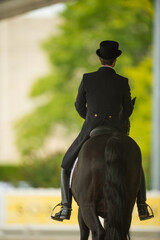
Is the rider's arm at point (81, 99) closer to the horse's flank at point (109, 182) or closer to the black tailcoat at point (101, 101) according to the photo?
the black tailcoat at point (101, 101)

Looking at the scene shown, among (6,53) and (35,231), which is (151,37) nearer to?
(6,53)

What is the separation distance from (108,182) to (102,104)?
2.24ft

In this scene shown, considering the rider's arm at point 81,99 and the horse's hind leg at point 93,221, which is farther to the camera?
the rider's arm at point 81,99

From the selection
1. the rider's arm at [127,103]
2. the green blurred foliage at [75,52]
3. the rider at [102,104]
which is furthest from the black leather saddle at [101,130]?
the green blurred foliage at [75,52]

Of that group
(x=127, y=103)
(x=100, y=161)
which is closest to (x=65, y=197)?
(x=100, y=161)

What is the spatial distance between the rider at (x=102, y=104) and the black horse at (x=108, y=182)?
0.57ft

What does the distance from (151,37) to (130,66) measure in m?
1.50

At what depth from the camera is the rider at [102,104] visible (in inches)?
163

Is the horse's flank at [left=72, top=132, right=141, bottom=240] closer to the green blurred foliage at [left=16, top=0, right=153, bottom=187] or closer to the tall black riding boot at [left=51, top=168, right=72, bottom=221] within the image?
the tall black riding boot at [left=51, top=168, right=72, bottom=221]

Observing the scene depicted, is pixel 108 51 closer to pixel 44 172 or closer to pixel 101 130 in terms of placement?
pixel 101 130

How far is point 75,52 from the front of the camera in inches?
639

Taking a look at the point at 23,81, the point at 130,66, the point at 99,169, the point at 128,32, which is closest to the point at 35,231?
the point at 99,169

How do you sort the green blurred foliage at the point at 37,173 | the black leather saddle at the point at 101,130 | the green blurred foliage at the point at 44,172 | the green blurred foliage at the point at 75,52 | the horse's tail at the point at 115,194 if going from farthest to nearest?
the green blurred foliage at the point at 75,52 → the green blurred foliage at the point at 37,173 → the green blurred foliage at the point at 44,172 → the black leather saddle at the point at 101,130 → the horse's tail at the point at 115,194

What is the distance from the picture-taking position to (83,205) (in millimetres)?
3941
